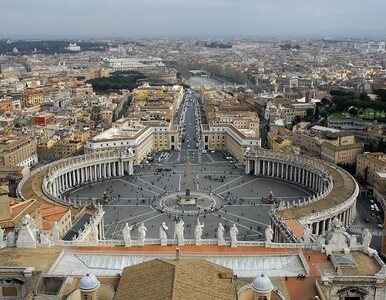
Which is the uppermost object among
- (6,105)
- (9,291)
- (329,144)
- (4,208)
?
(4,208)

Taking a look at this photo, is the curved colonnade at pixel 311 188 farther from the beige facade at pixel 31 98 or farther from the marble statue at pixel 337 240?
the beige facade at pixel 31 98

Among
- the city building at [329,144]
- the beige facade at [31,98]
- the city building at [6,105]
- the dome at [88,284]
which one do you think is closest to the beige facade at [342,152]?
the city building at [329,144]

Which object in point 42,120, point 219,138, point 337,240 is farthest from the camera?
point 42,120

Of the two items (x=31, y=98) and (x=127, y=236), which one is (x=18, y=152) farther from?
(x=31, y=98)

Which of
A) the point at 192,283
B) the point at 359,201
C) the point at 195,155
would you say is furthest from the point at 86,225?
the point at 195,155

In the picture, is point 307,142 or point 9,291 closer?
point 9,291

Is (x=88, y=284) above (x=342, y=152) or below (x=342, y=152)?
above

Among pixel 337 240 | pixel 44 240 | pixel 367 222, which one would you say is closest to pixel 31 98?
pixel 367 222
